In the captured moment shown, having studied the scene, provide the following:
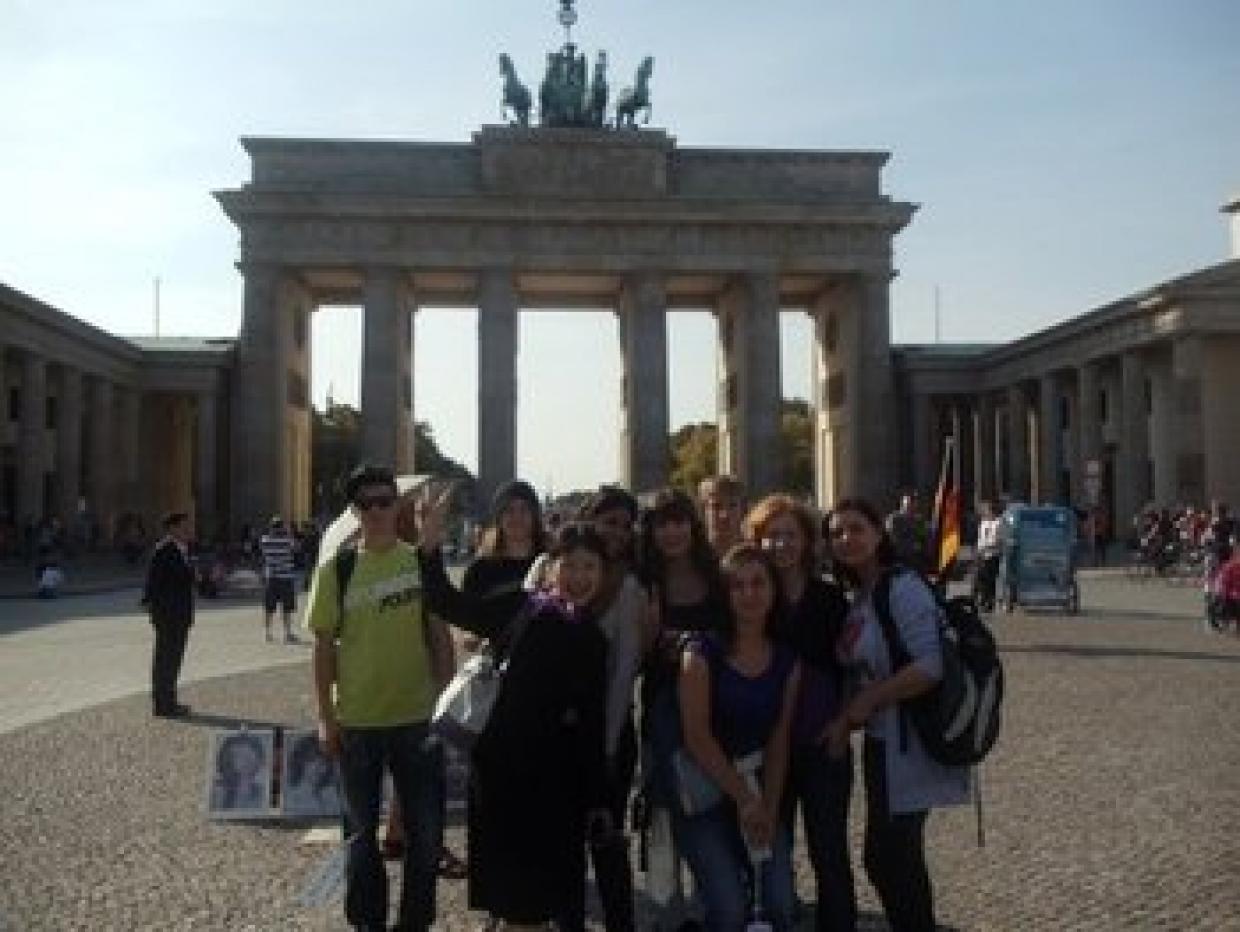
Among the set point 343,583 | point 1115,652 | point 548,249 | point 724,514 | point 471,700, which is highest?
point 548,249

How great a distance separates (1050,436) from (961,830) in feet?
170

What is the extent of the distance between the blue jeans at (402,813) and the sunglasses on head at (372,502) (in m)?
1.04

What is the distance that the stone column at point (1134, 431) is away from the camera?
51594 mm

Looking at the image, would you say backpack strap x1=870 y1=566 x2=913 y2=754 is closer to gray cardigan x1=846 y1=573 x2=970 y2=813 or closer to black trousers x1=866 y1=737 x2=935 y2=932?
gray cardigan x1=846 y1=573 x2=970 y2=813

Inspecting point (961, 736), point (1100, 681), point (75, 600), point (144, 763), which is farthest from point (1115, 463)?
point (961, 736)

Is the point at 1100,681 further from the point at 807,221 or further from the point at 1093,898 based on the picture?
the point at 807,221

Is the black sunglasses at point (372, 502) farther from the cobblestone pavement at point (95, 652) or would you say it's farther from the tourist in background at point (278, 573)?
the tourist in background at point (278, 573)

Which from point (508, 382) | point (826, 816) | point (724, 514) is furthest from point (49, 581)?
point (826, 816)

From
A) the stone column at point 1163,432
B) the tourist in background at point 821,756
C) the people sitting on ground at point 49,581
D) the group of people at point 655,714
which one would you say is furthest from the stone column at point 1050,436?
the tourist in background at point 821,756

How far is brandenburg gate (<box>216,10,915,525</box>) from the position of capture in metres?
58.0

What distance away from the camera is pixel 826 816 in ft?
20.7

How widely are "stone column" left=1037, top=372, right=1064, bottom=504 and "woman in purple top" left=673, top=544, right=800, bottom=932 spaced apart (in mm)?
55052

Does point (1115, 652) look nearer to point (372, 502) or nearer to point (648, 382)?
point (372, 502)

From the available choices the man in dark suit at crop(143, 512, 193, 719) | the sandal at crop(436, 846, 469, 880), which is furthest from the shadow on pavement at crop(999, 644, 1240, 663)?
the sandal at crop(436, 846, 469, 880)
